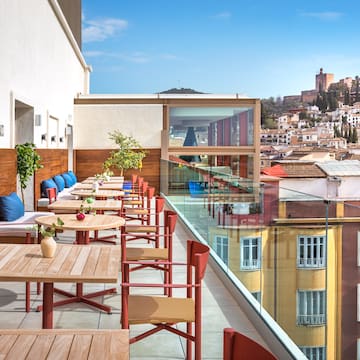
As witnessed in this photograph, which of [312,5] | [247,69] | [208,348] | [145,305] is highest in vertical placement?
[312,5]

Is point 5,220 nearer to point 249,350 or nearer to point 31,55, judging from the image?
point 31,55

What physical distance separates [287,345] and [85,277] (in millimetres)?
1362

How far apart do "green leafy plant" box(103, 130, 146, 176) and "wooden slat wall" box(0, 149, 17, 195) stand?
7.79 meters

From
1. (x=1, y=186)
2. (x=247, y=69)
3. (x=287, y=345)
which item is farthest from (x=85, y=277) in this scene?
(x=247, y=69)

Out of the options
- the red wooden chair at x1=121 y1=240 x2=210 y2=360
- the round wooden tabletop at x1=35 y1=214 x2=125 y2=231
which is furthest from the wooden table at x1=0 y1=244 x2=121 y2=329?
the round wooden tabletop at x1=35 y1=214 x2=125 y2=231

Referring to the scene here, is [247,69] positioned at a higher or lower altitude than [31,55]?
higher

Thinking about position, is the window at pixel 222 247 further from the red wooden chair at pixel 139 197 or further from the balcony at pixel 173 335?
the red wooden chair at pixel 139 197

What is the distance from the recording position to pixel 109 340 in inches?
86.3

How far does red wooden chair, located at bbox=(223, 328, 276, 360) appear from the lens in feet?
5.41

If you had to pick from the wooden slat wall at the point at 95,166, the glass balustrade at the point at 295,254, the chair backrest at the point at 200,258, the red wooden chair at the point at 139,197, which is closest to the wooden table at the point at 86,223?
the glass balustrade at the point at 295,254

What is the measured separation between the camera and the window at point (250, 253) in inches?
178

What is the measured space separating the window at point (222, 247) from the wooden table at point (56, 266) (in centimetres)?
215

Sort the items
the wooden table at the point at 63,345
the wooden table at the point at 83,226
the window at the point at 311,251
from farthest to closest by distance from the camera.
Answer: the wooden table at the point at 83,226 → the window at the point at 311,251 → the wooden table at the point at 63,345

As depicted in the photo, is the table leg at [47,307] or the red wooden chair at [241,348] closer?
the red wooden chair at [241,348]
